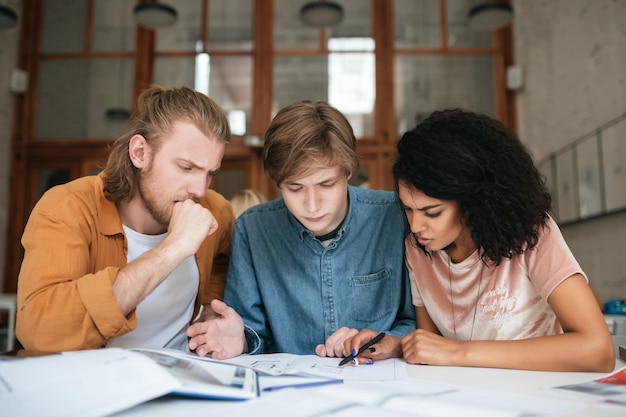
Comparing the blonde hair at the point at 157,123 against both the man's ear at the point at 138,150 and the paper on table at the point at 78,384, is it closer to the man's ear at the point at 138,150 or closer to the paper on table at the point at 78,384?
the man's ear at the point at 138,150

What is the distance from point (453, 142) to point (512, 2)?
4.83 metres

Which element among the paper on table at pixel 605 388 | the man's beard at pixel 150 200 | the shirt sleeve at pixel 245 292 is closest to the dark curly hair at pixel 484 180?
the paper on table at pixel 605 388

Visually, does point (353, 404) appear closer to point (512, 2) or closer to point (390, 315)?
point (390, 315)

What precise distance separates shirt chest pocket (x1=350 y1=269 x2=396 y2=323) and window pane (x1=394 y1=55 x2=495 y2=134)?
13.0 ft

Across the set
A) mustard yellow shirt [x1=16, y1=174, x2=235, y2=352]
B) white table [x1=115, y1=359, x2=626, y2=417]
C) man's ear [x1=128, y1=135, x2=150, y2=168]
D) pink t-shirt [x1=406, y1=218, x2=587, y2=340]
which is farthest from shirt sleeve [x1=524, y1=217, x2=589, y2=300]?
man's ear [x1=128, y1=135, x2=150, y2=168]

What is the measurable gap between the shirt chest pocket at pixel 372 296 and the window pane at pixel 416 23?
14.4 ft

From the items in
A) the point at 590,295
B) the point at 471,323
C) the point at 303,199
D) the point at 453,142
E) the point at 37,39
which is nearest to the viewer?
the point at 590,295

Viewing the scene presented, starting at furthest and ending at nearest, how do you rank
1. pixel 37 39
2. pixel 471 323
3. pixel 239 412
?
1. pixel 37 39
2. pixel 471 323
3. pixel 239 412

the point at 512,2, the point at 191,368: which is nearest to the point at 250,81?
the point at 512,2

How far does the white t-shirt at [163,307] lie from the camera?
156 cm

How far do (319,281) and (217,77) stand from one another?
171 inches

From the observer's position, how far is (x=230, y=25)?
5590 mm

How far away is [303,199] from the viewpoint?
146 cm

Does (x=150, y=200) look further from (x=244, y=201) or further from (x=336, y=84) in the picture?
(x=336, y=84)
